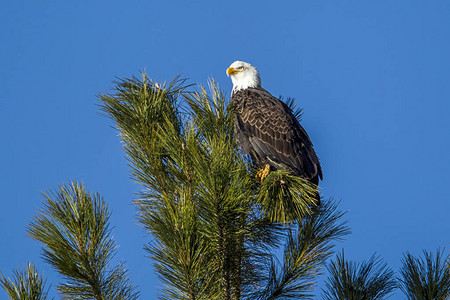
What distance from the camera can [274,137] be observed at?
6.15 meters

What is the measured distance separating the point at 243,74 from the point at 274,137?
155 centimetres

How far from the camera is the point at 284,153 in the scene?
608 cm

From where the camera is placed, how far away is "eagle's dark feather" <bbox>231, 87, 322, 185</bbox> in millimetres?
5996

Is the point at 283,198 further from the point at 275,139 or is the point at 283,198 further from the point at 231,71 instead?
the point at 231,71

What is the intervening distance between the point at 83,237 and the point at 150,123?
1141mm

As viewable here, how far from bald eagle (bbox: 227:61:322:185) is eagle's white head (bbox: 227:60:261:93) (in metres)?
0.83

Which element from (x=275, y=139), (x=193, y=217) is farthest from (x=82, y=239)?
(x=275, y=139)

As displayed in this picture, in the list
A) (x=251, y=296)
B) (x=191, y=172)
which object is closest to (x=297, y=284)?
(x=251, y=296)

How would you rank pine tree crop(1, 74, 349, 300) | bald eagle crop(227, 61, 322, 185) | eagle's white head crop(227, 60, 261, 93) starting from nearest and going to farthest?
pine tree crop(1, 74, 349, 300) → bald eagle crop(227, 61, 322, 185) → eagle's white head crop(227, 60, 261, 93)

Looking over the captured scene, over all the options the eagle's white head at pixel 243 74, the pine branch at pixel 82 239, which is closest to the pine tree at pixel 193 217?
the pine branch at pixel 82 239

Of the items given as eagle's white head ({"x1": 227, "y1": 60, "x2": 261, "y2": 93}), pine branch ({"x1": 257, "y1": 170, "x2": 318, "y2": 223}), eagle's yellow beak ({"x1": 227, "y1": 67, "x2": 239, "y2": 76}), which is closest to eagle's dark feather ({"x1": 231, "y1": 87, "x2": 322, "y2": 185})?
eagle's white head ({"x1": 227, "y1": 60, "x2": 261, "y2": 93})

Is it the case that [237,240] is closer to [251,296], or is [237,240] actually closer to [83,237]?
[251,296]

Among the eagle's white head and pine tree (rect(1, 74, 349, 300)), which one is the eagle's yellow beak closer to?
the eagle's white head

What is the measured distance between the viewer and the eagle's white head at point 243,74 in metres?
7.37
